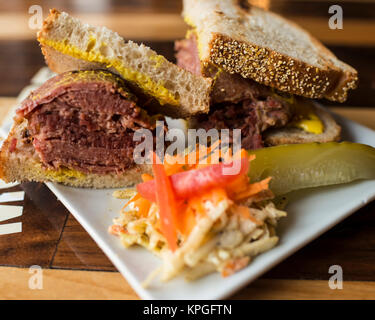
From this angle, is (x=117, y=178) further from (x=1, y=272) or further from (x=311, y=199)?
(x=311, y=199)

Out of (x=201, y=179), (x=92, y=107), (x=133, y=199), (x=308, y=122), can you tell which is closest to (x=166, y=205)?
(x=201, y=179)

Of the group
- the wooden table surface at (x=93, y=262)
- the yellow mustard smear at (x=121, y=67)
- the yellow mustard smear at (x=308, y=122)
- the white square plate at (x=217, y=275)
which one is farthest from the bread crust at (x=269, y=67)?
the wooden table surface at (x=93, y=262)

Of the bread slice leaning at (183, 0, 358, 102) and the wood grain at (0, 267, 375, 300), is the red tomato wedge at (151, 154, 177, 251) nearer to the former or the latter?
the wood grain at (0, 267, 375, 300)

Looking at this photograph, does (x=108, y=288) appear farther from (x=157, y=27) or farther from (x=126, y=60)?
(x=157, y=27)

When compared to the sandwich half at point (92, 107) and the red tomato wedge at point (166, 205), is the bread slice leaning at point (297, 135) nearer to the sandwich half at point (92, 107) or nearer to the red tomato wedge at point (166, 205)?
the sandwich half at point (92, 107)

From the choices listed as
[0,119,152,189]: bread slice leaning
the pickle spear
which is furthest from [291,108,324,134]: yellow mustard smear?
[0,119,152,189]: bread slice leaning

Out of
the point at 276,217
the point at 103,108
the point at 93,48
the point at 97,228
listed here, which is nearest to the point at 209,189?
the point at 276,217

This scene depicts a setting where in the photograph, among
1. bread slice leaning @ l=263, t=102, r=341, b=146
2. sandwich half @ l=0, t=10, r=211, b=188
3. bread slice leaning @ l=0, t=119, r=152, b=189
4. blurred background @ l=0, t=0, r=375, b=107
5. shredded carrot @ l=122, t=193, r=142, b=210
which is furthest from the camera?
blurred background @ l=0, t=0, r=375, b=107

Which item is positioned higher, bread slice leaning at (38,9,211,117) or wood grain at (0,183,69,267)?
bread slice leaning at (38,9,211,117)
